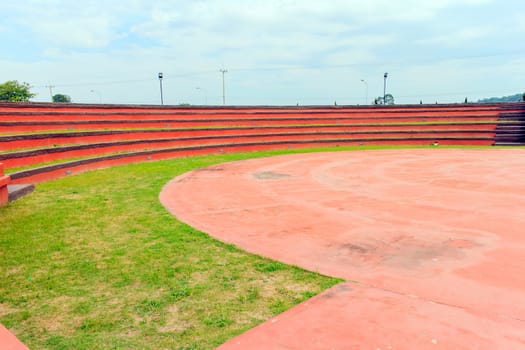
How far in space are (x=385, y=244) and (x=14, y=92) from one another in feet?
286

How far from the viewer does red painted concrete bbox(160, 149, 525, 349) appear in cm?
300

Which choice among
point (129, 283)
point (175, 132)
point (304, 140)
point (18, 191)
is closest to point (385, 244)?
point (129, 283)

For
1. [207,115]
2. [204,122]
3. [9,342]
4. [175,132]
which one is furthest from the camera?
[207,115]

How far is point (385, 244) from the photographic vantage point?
17.2 feet

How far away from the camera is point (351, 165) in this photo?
14016mm

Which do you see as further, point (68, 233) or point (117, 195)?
point (117, 195)

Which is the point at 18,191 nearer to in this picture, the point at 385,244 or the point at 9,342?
the point at 9,342

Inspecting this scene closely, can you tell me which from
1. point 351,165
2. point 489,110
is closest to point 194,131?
point 351,165

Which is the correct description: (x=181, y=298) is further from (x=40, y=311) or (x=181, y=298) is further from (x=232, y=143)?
(x=232, y=143)

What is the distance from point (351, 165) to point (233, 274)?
35.1 ft

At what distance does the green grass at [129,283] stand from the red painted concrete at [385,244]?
32 cm

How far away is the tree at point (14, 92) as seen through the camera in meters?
70.7

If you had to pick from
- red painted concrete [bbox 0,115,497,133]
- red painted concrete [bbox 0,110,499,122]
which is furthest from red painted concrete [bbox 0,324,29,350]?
red painted concrete [bbox 0,110,499,122]

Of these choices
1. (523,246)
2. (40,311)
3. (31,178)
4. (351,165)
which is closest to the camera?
(40,311)
